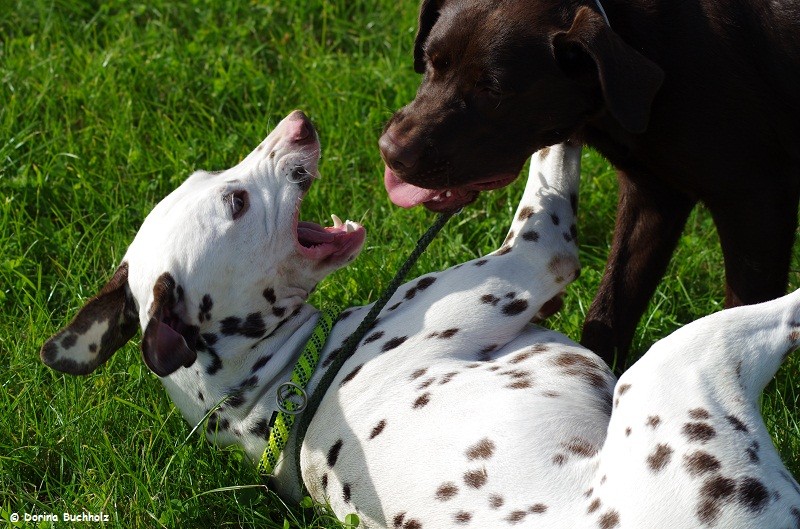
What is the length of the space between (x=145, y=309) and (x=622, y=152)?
78.6 inches

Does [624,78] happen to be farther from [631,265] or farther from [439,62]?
[631,265]

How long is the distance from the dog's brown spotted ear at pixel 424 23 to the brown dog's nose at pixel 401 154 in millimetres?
533

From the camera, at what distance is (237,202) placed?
4.77m

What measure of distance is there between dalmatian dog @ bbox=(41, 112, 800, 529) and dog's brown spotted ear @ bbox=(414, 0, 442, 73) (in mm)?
568

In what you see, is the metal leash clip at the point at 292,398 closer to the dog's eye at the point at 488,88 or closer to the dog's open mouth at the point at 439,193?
the dog's open mouth at the point at 439,193

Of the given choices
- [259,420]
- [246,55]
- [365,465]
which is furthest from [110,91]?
[365,465]

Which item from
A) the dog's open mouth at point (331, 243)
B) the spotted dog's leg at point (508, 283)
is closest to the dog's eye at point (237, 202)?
the dog's open mouth at point (331, 243)

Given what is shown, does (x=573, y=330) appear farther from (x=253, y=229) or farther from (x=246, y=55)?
(x=246, y=55)

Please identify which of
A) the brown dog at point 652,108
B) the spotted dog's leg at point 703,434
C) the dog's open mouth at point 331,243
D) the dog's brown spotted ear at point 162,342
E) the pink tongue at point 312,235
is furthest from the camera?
the pink tongue at point 312,235

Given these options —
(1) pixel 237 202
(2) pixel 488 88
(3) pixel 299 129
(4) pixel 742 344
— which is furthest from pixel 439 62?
(4) pixel 742 344

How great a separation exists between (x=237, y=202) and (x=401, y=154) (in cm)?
69

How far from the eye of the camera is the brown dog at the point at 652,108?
4.54 metres

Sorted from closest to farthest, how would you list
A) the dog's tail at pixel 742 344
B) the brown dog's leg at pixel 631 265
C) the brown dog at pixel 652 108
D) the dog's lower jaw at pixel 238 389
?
the dog's tail at pixel 742 344 < the brown dog at pixel 652 108 < the dog's lower jaw at pixel 238 389 < the brown dog's leg at pixel 631 265

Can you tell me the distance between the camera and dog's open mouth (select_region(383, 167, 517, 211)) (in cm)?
482
